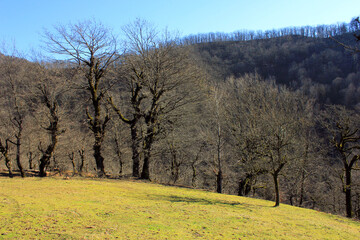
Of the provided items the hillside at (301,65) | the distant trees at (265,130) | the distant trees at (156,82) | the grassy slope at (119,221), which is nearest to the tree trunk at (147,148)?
the distant trees at (156,82)

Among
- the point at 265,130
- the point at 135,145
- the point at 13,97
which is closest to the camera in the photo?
the point at 13,97

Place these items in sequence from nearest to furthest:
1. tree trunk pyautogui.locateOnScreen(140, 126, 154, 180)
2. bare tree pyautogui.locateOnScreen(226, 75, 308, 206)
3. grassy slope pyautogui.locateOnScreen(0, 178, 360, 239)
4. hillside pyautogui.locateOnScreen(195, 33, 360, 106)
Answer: grassy slope pyautogui.locateOnScreen(0, 178, 360, 239) < bare tree pyautogui.locateOnScreen(226, 75, 308, 206) < tree trunk pyautogui.locateOnScreen(140, 126, 154, 180) < hillside pyautogui.locateOnScreen(195, 33, 360, 106)

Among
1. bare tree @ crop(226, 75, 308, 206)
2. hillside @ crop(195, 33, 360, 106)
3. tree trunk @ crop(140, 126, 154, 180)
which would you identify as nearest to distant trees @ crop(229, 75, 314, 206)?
bare tree @ crop(226, 75, 308, 206)

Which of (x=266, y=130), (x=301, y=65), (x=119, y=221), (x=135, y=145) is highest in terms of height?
(x=301, y=65)

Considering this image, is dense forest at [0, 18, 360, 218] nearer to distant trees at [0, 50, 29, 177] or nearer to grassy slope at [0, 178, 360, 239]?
distant trees at [0, 50, 29, 177]

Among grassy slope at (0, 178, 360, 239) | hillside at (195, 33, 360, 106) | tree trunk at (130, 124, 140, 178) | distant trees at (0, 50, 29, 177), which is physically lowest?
grassy slope at (0, 178, 360, 239)

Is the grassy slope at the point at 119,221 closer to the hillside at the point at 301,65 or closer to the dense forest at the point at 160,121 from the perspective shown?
the dense forest at the point at 160,121

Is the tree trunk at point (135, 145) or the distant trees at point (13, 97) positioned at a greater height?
the distant trees at point (13, 97)

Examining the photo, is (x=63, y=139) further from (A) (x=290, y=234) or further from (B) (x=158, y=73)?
(A) (x=290, y=234)

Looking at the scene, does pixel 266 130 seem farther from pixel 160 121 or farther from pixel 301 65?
pixel 301 65

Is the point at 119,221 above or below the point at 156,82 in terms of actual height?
below

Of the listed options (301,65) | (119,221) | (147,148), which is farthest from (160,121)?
(301,65)

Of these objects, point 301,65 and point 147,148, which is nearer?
point 147,148

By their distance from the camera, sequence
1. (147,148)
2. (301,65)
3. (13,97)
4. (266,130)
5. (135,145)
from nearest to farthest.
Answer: (13,97) → (135,145) → (147,148) → (266,130) → (301,65)
